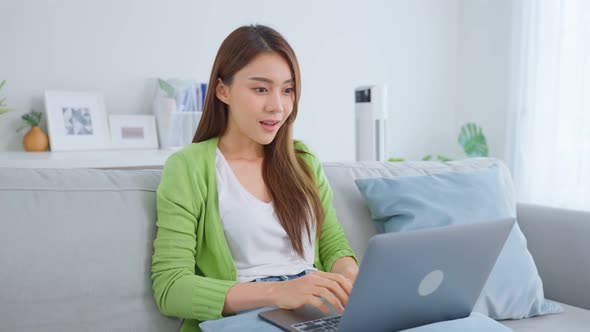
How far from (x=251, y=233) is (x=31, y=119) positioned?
191 cm

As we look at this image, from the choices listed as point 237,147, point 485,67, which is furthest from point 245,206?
point 485,67

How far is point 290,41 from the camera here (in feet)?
12.0

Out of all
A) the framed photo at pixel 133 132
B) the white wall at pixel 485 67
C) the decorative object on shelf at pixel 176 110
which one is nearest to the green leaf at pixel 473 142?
the white wall at pixel 485 67

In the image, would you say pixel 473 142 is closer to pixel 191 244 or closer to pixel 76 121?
pixel 76 121

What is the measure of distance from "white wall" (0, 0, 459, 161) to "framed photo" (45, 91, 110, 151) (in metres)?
0.08

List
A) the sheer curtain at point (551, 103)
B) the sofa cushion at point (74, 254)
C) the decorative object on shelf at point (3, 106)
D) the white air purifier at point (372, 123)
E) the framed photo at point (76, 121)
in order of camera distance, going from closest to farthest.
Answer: the sofa cushion at point (74, 254) < the white air purifier at point (372, 123) < the decorative object on shelf at point (3, 106) < the framed photo at point (76, 121) < the sheer curtain at point (551, 103)

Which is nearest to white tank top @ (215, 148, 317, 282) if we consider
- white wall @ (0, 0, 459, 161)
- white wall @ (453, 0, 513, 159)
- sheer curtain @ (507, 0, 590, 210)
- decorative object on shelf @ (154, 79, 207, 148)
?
decorative object on shelf @ (154, 79, 207, 148)

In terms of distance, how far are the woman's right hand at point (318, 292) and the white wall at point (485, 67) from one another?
319 centimetres

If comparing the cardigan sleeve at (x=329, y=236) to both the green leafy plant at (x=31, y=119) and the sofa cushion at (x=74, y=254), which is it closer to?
the sofa cushion at (x=74, y=254)

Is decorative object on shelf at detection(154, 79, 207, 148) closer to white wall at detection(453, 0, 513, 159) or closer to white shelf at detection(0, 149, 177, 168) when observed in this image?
white shelf at detection(0, 149, 177, 168)

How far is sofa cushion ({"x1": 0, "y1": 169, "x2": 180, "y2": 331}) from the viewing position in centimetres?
113

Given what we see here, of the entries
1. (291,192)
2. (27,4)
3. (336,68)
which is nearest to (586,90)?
(336,68)

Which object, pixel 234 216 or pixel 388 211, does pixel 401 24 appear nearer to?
pixel 388 211

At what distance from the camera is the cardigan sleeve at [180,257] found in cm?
117
